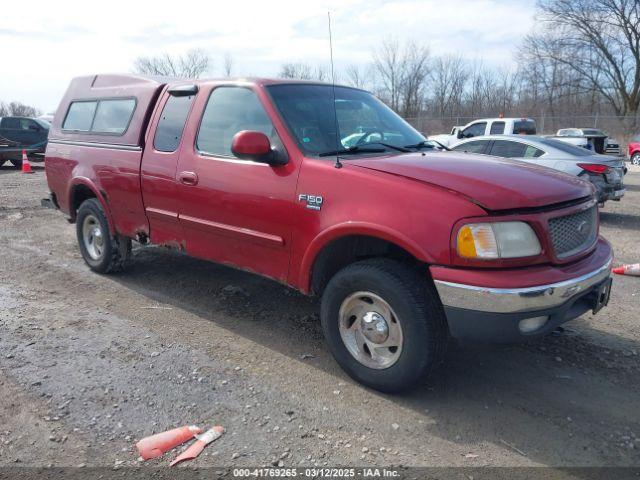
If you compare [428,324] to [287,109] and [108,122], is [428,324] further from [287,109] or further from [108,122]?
[108,122]

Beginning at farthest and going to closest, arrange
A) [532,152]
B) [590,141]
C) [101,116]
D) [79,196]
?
[590,141], [532,152], [79,196], [101,116]

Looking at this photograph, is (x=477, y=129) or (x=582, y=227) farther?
(x=477, y=129)

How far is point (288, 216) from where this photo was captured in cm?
374

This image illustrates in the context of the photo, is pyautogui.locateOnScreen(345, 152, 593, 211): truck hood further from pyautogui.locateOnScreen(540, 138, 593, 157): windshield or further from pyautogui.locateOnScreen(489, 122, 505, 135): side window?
pyautogui.locateOnScreen(489, 122, 505, 135): side window

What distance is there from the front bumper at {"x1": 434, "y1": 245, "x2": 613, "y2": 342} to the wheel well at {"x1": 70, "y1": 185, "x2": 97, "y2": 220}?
173 inches

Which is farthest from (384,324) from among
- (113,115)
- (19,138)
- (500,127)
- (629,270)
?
(19,138)

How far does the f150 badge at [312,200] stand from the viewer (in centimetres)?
354

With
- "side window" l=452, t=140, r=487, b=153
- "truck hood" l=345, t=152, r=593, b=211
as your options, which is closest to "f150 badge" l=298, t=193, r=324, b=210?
"truck hood" l=345, t=152, r=593, b=211

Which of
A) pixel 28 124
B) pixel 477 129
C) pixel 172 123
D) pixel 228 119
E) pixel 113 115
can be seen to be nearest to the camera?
pixel 228 119

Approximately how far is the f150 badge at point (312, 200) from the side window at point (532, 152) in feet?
24.1

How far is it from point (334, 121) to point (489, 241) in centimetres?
173

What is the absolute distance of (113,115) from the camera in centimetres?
554

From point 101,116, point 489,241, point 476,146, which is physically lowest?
point 489,241

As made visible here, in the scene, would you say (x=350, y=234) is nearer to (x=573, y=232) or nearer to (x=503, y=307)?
(x=503, y=307)
